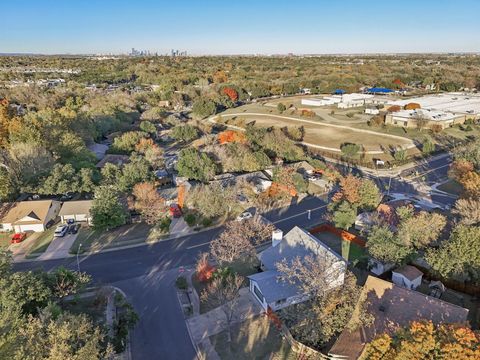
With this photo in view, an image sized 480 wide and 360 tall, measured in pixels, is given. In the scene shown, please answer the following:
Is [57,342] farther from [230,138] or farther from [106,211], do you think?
[230,138]

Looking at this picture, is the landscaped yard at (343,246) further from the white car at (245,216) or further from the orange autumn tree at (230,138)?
the orange autumn tree at (230,138)

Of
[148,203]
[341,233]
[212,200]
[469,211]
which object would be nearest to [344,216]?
[341,233]

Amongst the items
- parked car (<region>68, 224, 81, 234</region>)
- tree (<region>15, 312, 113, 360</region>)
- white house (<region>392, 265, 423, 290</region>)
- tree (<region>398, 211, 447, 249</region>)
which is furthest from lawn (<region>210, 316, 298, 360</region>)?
parked car (<region>68, 224, 81, 234</region>)

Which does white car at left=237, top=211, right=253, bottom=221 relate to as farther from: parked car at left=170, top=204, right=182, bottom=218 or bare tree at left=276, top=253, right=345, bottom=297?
bare tree at left=276, top=253, right=345, bottom=297

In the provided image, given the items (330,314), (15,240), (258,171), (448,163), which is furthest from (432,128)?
(15,240)

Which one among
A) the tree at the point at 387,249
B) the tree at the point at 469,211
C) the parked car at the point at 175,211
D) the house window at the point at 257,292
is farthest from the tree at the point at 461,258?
the parked car at the point at 175,211

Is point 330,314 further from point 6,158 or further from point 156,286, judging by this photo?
point 6,158
